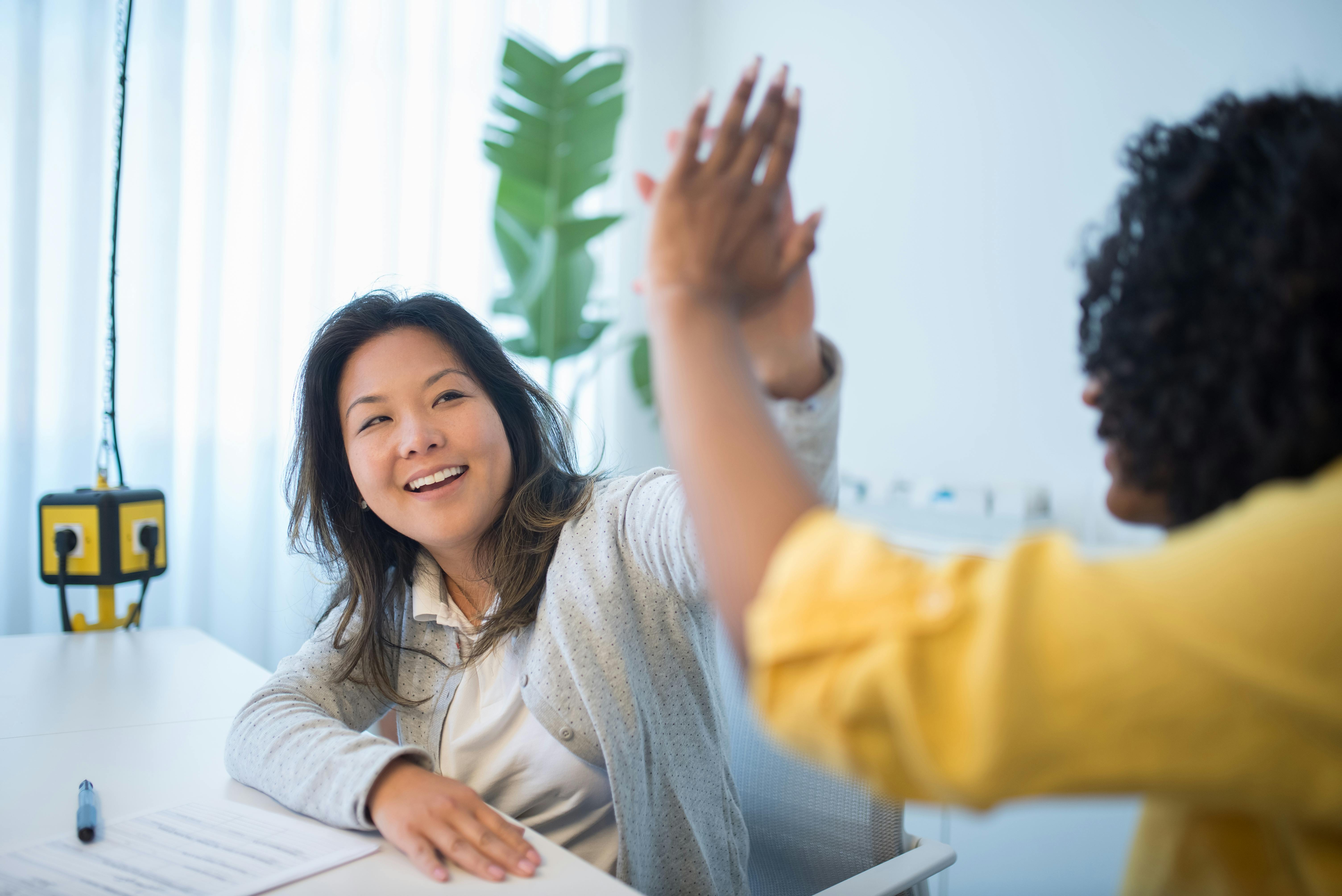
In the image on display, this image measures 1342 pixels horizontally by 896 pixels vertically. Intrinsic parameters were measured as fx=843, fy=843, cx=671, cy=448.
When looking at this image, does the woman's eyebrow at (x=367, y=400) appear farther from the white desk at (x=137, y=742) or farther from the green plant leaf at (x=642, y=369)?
the green plant leaf at (x=642, y=369)

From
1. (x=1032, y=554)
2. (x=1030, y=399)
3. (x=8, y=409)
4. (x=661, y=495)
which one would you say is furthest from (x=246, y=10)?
(x=1032, y=554)

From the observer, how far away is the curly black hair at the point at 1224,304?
1.23ft

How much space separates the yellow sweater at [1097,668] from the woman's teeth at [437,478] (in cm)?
86

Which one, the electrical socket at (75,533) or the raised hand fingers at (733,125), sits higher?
the raised hand fingers at (733,125)

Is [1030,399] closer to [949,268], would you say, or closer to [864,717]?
[949,268]

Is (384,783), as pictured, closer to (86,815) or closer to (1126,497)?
(86,815)

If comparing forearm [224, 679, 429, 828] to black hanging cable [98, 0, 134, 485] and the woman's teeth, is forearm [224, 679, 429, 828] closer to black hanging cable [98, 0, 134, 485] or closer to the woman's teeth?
the woman's teeth

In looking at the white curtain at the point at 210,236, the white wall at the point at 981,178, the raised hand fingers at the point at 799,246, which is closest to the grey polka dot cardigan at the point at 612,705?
the raised hand fingers at the point at 799,246

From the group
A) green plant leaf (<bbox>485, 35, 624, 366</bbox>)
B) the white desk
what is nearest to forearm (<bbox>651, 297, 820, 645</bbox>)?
A: the white desk

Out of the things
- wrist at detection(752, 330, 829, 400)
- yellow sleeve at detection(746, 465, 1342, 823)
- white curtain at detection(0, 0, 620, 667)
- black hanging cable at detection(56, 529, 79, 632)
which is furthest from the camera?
white curtain at detection(0, 0, 620, 667)

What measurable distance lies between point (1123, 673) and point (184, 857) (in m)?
0.76

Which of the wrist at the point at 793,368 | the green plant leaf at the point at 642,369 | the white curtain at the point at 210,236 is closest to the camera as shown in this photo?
the wrist at the point at 793,368

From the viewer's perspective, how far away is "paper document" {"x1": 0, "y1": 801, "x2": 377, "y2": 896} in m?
0.67

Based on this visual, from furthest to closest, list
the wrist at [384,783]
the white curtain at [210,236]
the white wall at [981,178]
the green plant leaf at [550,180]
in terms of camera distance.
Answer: the green plant leaf at [550,180]
the white curtain at [210,236]
the white wall at [981,178]
the wrist at [384,783]
